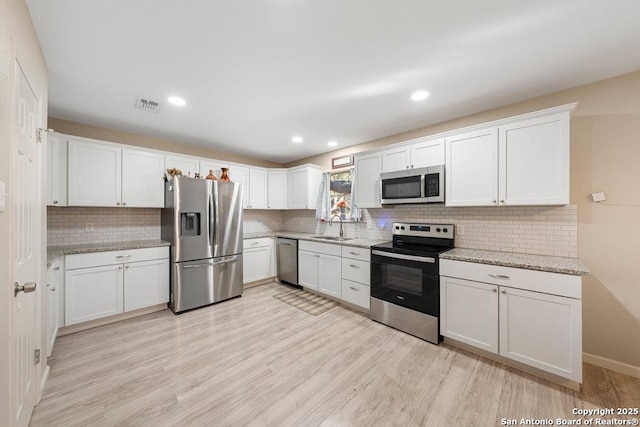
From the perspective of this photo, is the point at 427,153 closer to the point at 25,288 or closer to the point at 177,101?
the point at 177,101

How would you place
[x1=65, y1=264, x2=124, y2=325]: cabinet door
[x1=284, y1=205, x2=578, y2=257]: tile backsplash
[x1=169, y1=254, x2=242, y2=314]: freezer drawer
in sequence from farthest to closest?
[x1=169, y1=254, x2=242, y2=314]: freezer drawer
[x1=65, y1=264, x2=124, y2=325]: cabinet door
[x1=284, y1=205, x2=578, y2=257]: tile backsplash

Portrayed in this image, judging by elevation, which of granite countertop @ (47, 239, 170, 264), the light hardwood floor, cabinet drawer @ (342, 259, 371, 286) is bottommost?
the light hardwood floor

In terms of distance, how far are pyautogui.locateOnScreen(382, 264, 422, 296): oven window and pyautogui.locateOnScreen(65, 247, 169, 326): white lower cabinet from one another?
2.90 m

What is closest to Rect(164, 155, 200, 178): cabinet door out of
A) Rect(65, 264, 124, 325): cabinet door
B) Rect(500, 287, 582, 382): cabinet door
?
Rect(65, 264, 124, 325): cabinet door

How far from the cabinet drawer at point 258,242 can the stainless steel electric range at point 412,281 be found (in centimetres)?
222

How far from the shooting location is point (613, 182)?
2.05 meters

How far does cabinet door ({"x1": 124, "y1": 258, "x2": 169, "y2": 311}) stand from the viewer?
9.80 ft

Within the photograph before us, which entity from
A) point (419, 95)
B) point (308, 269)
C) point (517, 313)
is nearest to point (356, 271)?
point (308, 269)

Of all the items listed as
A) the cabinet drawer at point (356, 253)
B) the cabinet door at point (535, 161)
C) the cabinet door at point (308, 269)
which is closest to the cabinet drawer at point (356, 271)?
the cabinet drawer at point (356, 253)

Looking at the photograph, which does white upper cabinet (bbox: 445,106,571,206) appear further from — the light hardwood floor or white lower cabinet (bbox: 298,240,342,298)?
white lower cabinet (bbox: 298,240,342,298)

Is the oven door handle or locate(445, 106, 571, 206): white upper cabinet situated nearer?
locate(445, 106, 571, 206): white upper cabinet

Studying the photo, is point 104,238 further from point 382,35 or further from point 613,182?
point 613,182

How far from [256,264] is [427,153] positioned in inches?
128

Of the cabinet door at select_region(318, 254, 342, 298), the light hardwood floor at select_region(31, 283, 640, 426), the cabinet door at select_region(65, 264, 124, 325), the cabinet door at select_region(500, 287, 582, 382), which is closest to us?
the light hardwood floor at select_region(31, 283, 640, 426)
